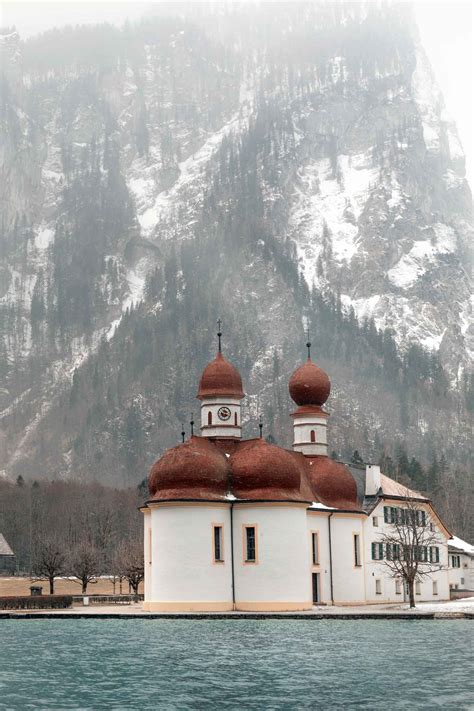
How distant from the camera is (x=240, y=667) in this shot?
4506 centimetres

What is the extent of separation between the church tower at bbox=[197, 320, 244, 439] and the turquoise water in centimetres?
2345

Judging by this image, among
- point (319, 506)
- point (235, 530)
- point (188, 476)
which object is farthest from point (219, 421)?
point (235, 530)

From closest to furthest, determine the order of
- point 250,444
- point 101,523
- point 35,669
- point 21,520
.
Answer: point 35,669
point 250,444
point 101,523
point 21,520

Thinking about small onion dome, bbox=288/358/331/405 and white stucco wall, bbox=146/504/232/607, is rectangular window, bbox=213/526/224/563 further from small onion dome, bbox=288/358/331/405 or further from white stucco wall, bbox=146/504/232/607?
small onion dome, bbox=288/358/331/405

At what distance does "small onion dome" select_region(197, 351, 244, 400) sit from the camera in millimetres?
88562

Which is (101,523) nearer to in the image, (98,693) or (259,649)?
(259,649)

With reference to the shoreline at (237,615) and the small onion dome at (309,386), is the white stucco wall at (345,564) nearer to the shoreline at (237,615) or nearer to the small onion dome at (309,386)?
the shoreline at (237,615)

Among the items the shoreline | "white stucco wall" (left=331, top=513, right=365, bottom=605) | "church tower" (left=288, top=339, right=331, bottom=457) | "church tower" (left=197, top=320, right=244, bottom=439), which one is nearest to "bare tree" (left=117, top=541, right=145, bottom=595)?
"church tower" (left=288, top=339, right=331, bottom=457)

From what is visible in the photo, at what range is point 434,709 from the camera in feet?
116

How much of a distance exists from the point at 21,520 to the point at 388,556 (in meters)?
93.6

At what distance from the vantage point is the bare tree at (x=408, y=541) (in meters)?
87.8

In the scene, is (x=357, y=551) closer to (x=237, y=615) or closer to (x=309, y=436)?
(x=309, y=436)

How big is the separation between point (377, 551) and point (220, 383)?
56.3 feet

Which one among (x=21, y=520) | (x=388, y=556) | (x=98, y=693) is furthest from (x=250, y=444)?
(x=21, y=520)
